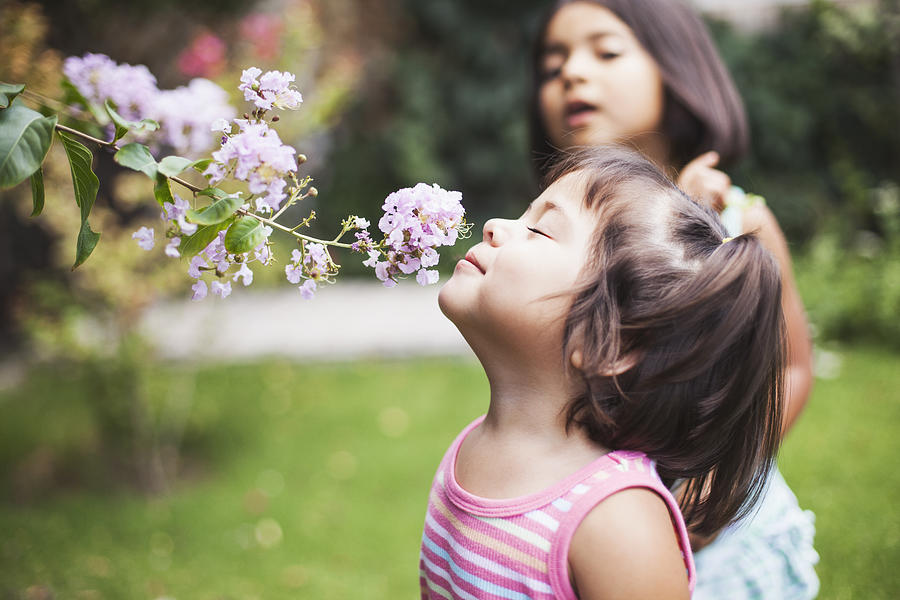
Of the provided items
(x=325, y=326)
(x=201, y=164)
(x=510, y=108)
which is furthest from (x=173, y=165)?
(x=510, y=108)

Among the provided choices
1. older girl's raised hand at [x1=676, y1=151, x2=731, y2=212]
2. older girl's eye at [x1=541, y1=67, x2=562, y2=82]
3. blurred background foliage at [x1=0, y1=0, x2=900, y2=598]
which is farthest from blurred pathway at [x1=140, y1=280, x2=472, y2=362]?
older girl's raised hand at [x1=676, y1=151, x2=731, y2=212]

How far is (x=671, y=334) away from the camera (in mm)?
1141

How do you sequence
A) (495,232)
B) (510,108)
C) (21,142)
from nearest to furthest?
1. (21,142)
2. (495,232)
3. (510,108)

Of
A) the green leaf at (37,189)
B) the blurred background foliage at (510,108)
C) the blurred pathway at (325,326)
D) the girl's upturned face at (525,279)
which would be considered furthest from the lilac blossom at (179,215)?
the blurred background foliage at (510,108)

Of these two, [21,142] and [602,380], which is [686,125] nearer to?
[602,380]

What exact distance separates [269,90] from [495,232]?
1.34 ft

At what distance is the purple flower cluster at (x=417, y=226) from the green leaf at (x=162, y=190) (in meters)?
0.30

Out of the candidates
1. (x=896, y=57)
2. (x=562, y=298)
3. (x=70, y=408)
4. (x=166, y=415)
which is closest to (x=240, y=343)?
(x=70, y=408)

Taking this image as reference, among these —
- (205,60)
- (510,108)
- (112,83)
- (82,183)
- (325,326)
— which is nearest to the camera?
(82,183)

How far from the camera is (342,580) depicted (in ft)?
9.98

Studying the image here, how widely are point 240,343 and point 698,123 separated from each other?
453 cm

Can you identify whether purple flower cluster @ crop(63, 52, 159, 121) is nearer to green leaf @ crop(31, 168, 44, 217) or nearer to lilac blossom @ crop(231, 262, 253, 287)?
green leaf @ crop(31, 168, 44, 217)

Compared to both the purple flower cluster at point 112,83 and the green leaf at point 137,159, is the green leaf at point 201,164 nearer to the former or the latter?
the green leaf at point 137,159

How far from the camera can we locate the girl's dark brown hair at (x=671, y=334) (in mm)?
1136
